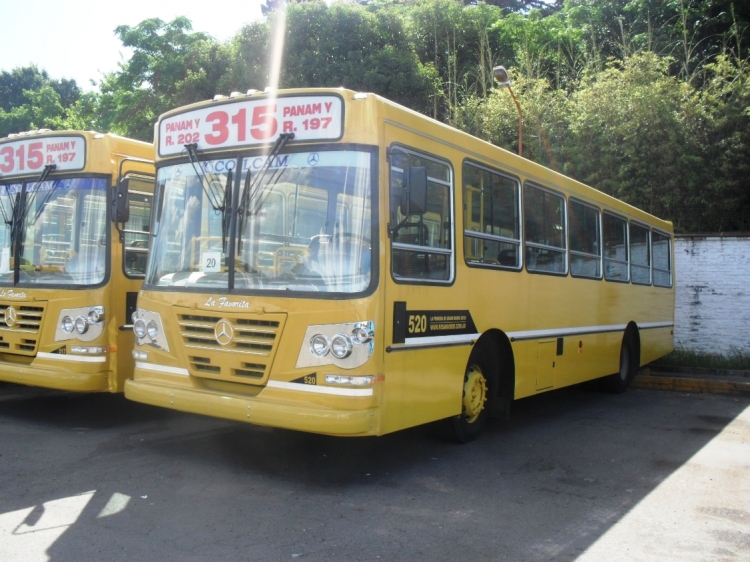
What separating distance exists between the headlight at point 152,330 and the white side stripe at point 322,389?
1.34m

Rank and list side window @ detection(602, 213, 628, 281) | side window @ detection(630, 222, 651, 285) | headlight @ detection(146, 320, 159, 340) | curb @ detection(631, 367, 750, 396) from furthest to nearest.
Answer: side window @ detection(630, 222, 651, 285)
curb @ detection(631, 367, 750, 396)
side window @ detection(602, 213, 628, 281)
headlight @ detection(146, 320, 159, 340)

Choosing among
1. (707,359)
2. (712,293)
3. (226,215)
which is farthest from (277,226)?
(712,293)

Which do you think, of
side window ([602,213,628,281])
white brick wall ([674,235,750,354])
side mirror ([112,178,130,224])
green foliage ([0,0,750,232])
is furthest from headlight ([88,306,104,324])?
green foliage ([0,0,750,232])

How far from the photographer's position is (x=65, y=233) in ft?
26.2

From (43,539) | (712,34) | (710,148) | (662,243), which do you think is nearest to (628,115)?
(710,148)

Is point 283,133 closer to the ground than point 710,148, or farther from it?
closer to the ground

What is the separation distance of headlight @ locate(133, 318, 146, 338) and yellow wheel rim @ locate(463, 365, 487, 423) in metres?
2.92

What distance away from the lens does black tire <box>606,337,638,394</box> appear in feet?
39.4

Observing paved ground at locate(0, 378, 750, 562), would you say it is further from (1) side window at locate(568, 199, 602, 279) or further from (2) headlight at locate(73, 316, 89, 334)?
(1) side window at locate(568, 199, 602, 279)

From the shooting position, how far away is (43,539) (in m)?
4.68

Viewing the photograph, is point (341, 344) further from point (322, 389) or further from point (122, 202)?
point (122, 202)

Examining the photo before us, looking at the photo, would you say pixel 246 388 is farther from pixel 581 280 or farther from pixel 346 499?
pixel 581 280

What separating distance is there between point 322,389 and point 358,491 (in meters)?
0.84

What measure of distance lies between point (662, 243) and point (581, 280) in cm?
510
